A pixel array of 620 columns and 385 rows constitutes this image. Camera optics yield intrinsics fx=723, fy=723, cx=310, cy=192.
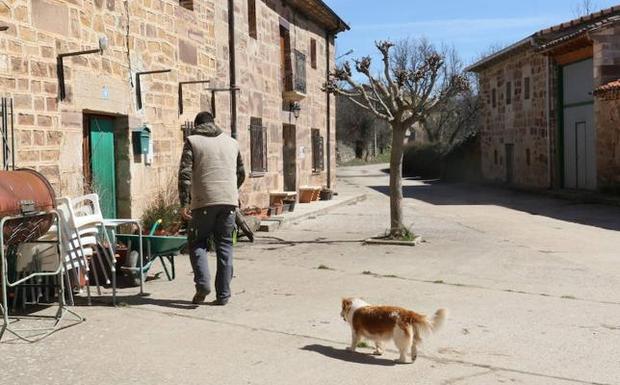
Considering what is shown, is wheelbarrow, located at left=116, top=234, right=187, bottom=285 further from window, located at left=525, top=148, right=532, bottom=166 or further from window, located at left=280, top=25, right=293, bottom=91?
window, located at left=525, top=148, right=532, bottom=166

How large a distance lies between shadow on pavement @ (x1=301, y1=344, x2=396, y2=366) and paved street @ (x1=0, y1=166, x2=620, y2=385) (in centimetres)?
1

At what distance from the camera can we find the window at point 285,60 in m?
17.0

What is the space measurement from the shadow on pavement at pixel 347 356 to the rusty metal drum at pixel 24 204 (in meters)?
2.20

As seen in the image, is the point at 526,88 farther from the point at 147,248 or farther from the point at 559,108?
the point at 147,248

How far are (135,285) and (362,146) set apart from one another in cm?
5574

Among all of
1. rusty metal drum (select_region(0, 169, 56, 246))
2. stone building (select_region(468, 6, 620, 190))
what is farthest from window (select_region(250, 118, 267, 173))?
rusty metal drum (select_region(0, 169, 56, 246))

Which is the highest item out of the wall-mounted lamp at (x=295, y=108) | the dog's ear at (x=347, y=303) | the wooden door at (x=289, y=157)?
the wall-mounted lamp at (x=295, y=108)

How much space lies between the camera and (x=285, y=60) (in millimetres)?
17250

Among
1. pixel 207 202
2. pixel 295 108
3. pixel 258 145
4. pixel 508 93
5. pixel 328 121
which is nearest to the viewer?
pixel 207 202

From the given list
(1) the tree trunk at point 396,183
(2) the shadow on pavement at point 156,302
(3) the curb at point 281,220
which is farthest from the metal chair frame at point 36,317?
(3) the curb at point 281,220

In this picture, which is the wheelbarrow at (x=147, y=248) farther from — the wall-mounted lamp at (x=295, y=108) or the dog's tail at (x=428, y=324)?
the wall-mounted lamp at (x=295, y=108)

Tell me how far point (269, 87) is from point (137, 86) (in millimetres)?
6411

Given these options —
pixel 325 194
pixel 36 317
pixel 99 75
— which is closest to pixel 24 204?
pixel 36 317

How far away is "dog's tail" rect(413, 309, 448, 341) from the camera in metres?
4.44
